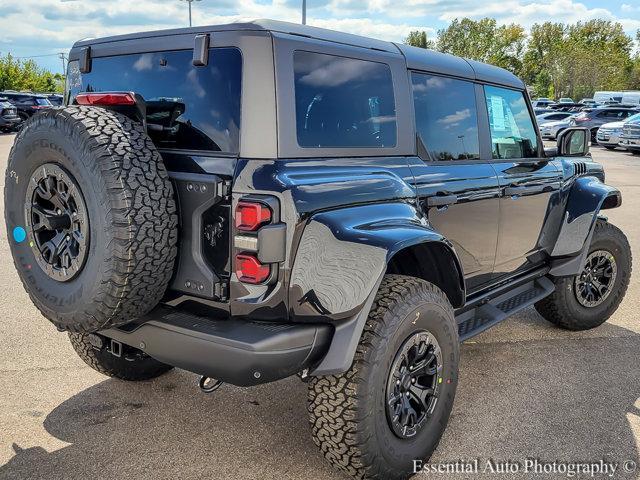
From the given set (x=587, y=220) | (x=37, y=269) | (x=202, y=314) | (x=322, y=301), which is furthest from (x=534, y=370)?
(x=37, y=269)

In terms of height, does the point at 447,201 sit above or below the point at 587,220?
above

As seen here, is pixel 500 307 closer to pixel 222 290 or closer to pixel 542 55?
pixel 222 290

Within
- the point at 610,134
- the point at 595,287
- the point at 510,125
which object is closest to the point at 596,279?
the point at 595,287

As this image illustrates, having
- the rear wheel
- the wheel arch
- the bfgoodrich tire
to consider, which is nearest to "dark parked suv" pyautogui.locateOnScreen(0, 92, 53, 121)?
the rear wheel

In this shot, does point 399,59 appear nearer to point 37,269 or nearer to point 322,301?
point 322,301

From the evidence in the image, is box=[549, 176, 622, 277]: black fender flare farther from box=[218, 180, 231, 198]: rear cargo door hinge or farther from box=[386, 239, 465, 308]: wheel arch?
box=[218, 180, 231, 198]: rear cargo door hinge

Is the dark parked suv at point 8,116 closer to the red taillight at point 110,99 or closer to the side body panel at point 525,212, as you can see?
the red taillight at point 110,99

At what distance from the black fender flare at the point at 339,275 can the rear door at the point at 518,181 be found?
1.52 m

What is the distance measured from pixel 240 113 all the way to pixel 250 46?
27 centimetres

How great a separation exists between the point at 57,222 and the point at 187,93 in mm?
766

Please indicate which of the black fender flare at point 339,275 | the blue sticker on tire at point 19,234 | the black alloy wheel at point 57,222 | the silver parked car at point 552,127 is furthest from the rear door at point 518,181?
the silver parked car at point 552,127

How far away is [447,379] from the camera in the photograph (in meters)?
2.91

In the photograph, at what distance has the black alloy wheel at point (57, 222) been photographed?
236 cm

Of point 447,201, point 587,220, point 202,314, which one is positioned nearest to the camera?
point 202,314
